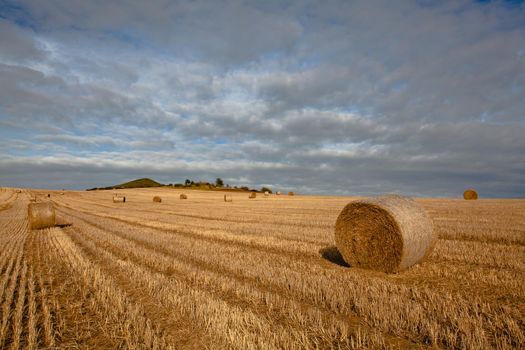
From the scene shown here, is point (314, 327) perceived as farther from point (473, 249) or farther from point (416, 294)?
point (473, 249)

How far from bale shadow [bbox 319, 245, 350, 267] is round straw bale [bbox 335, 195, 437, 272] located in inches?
9.1

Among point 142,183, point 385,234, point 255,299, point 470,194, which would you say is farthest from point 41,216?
point 142,183

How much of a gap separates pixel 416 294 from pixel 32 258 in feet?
28.7

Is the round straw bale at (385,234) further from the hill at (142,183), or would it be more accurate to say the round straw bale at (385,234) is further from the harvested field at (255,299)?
the hill at (142,183)

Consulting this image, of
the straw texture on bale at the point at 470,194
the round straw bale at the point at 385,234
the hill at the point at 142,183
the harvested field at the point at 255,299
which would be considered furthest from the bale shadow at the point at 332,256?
the hill at the point at 142,183

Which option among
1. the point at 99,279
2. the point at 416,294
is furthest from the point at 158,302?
the point at 416,294

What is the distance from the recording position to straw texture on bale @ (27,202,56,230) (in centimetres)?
1439

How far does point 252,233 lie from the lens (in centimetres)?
1192

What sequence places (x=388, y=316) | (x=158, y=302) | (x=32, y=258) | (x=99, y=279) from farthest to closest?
(x=32, y=258) → (x=99, y=279) → (x=158, y=302) → (x=388, y=316)

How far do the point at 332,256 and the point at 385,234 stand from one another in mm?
1728

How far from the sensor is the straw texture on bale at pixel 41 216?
47.2 feet

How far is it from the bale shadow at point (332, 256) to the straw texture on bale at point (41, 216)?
12610 millimetres

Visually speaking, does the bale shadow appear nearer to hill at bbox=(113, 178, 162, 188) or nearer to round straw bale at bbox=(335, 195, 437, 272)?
round straw bale at bbox=(335, 195, 437, 272)

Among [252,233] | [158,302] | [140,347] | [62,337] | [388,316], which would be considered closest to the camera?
[140,347]
